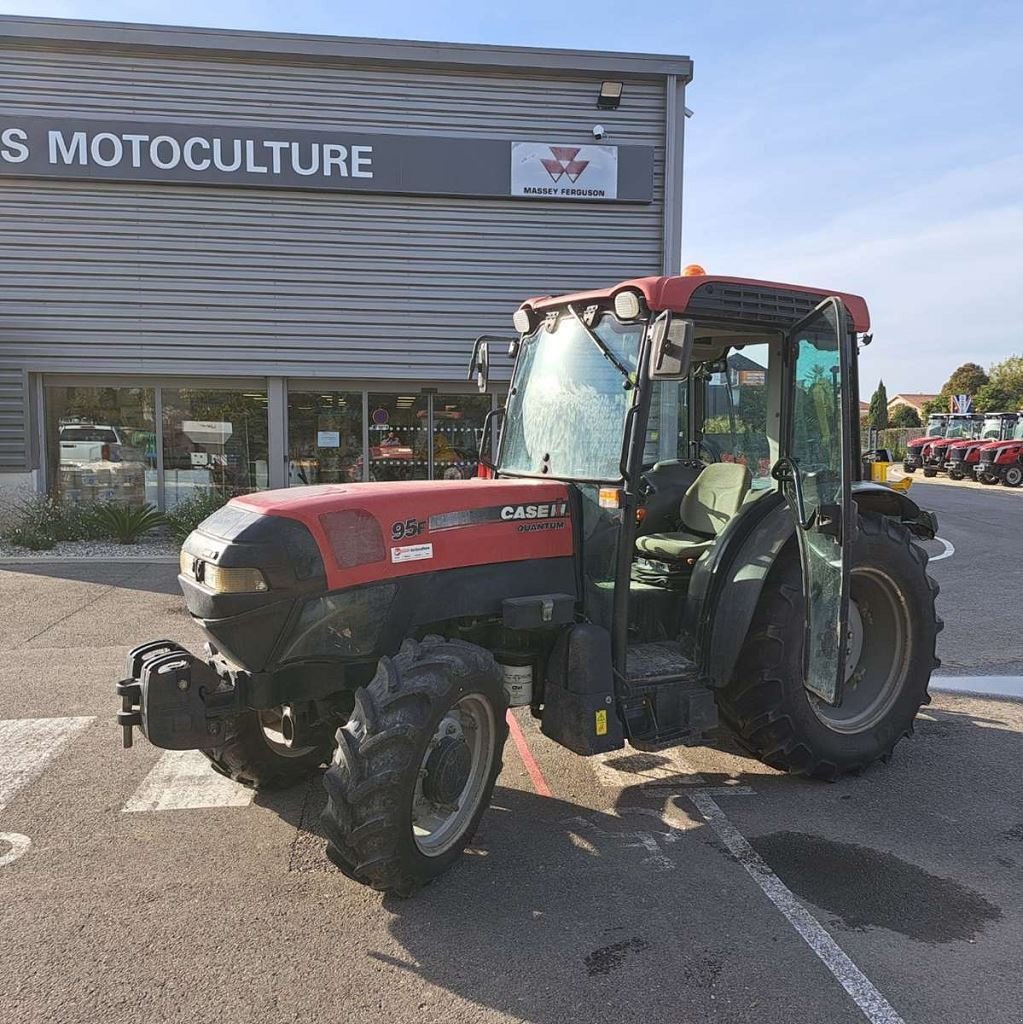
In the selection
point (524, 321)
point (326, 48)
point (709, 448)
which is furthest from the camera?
point (326, 48)

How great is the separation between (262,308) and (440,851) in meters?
11.0

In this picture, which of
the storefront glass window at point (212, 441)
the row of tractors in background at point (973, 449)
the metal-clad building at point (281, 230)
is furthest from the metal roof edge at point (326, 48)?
the row of tractors in background at point (973, 449)

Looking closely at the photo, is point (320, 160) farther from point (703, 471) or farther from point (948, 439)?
point (948, 439)

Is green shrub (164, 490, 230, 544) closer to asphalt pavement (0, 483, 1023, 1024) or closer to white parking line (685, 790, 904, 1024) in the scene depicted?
asphalt pavement (0, 483, 1023, 1024)

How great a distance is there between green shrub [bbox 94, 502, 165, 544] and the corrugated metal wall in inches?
64.7

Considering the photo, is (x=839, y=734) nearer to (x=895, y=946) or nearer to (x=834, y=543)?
(x=834, y=543)

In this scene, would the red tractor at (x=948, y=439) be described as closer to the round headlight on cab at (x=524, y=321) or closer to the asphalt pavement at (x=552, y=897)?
the asphalt pavement at (x=552, y=897)

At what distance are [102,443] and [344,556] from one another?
1132 cm

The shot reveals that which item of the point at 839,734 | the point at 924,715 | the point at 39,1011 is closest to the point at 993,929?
the point at 839,734

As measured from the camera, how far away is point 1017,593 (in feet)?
31.0

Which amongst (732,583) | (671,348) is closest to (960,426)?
(732,583)

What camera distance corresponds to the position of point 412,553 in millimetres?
3564

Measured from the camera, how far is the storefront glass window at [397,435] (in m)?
13.5

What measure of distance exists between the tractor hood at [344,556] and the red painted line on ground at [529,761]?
1.14 m
